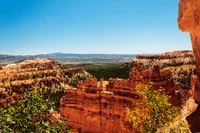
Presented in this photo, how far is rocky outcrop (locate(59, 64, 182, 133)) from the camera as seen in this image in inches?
1128

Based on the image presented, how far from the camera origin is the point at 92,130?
111 ft

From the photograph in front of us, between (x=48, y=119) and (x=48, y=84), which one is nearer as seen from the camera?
(x=48, y=119)

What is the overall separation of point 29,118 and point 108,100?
2129cm

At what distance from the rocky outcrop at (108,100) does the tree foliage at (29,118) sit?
603 inches

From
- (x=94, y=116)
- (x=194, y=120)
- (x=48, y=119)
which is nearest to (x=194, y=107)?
(x=194, y=120)

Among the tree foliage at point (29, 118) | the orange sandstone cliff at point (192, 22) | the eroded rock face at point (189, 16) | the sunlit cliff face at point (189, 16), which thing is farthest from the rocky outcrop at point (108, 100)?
the tree foliage at point (29, 118)

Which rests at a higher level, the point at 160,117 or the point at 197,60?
the point at 197,60

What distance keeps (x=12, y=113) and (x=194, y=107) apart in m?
12.2

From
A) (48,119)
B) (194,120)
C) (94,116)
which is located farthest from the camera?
(94,116)

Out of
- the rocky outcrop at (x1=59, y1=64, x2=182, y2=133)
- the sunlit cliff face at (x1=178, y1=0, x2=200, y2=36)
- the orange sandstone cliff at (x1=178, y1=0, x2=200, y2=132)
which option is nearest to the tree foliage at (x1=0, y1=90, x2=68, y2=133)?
the orange sandstone cliff at (x1=178, y1=0, x2=200, y2=132)

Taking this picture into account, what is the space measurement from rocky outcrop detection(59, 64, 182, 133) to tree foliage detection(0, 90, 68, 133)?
50.3 ft

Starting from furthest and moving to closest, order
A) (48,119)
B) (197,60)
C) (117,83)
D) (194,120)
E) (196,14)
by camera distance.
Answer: (117,83), (197,60), (194,120), (196,14), (48,119)

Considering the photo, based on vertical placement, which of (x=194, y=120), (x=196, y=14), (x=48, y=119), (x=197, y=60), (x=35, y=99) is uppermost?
(x=196, y=14)

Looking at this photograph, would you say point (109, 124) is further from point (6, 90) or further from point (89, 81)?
point (6, 90)
